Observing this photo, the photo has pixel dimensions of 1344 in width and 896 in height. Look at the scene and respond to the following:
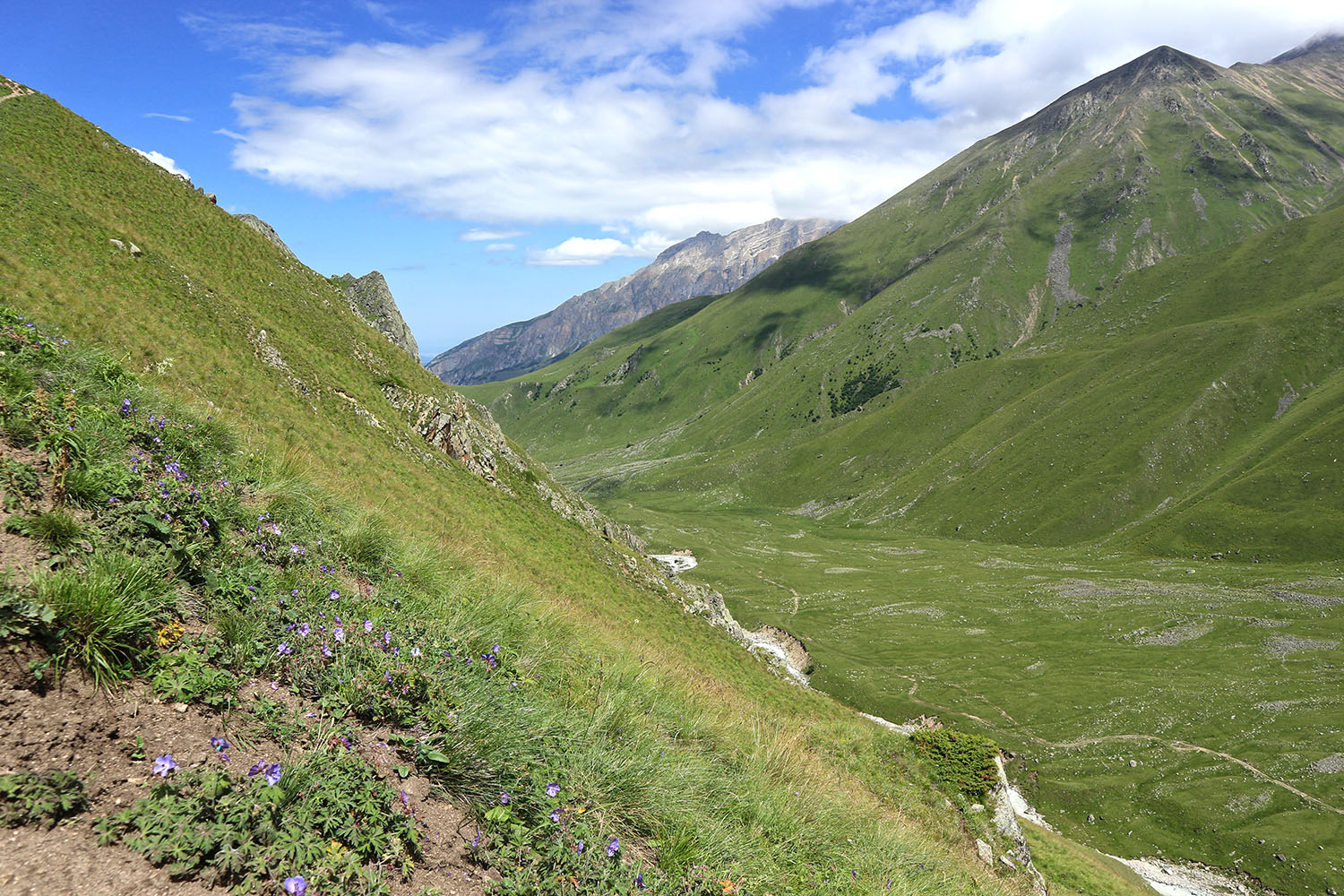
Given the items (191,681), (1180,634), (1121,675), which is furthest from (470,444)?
(1180,634)

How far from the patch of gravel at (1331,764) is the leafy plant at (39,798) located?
288 ft

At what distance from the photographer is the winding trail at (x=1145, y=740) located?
175 feet

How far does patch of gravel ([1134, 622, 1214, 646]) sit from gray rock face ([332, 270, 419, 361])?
107m

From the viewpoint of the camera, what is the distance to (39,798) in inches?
152

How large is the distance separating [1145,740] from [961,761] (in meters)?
60.3

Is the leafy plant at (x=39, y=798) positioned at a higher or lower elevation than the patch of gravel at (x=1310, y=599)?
higher

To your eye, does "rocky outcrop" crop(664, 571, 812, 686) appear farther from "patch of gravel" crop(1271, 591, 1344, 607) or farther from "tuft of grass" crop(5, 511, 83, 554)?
"patch of gravel" crop(1271, 591, 1344, 607)

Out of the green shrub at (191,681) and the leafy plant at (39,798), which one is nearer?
the leafy plant at (39,798)

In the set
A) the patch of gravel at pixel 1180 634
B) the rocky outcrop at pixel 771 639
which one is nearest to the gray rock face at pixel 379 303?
the rocky outcrop at pixel 771 639

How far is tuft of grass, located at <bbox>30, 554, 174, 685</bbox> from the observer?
192 inches

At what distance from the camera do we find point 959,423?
19825cm

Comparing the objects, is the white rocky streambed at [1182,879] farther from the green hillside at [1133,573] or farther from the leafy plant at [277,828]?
the leafy plant at [277,828]

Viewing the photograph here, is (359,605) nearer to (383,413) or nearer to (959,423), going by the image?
(383,413)

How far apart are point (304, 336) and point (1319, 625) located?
127m
